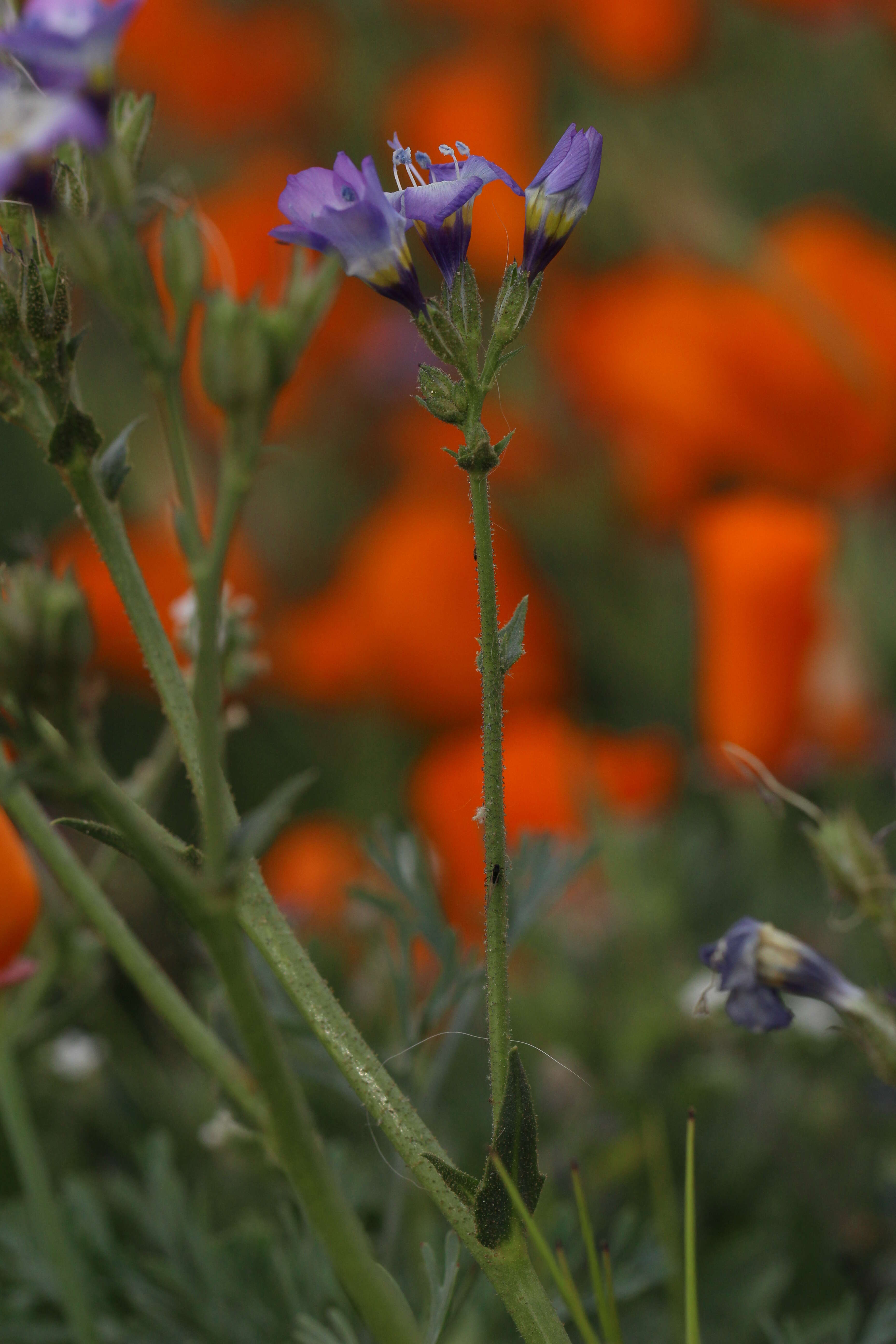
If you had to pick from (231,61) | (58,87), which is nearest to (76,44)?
(58,87)

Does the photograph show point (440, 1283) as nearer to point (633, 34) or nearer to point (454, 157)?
point (454, 157)

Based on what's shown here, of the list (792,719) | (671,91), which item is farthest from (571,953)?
(671,91)

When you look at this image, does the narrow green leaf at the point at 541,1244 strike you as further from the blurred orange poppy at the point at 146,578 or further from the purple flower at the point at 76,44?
the blurred orange poppy at the point at 146,578

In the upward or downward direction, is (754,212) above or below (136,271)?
above

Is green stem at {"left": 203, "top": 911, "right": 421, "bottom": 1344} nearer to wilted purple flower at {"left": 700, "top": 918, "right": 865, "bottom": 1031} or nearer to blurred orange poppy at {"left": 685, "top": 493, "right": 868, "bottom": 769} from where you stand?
wilted purple flower at {"left": 700, "top": 918, "right": 865, "bottom": 1031}

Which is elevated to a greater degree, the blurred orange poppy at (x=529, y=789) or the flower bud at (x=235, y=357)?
the flower bud at (x=235, y=357)

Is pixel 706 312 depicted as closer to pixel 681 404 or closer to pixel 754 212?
pixel 681 404

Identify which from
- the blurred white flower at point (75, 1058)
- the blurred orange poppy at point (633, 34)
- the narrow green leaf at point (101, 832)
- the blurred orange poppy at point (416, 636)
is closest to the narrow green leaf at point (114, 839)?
the narrow green leaf at point (101, 832)
